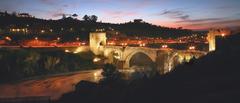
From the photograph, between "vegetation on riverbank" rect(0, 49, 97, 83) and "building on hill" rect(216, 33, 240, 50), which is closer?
"building on hill" rect(216, 33, 240, 50)

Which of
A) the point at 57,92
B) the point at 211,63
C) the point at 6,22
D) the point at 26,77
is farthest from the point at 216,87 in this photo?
the point at 6,22

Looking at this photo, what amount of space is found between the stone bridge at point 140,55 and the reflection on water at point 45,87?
44.1ft

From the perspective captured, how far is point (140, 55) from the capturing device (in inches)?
4338

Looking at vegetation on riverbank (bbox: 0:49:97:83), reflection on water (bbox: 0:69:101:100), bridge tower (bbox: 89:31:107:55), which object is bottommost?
reflection on water (bbox: 0:69:101:100)

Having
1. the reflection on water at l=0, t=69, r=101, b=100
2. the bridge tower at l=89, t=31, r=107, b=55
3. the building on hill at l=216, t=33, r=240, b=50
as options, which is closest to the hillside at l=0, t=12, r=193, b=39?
the bridge tower at l=89, t=31, r=107, b=55

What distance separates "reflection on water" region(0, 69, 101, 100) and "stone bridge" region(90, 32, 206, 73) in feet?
44.1

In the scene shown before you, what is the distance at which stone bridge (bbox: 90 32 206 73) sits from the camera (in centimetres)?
6670

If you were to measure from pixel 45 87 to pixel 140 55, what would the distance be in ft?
174

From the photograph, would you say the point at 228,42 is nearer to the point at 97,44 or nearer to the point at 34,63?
the point at 34,63

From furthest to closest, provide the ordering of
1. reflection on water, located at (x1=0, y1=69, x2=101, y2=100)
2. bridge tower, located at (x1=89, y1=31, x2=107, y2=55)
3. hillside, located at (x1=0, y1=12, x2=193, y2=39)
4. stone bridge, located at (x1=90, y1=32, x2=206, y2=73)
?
hillside, located at (x1=0, y1=12, x2=193, y2=39) → bridge tower, located at (x1=89, y1=31, x2=107, y2=55) → stone bridge, located at (x1=90, y1=32, x2=206, y2=73) → reflection on water, located at (x1=0, y1=69, x2=101, y2=100)

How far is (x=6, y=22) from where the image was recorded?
140500 mm

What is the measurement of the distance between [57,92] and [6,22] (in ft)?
306

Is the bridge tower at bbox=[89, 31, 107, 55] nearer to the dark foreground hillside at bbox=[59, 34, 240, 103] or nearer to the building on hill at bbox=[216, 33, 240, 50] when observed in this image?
the building on hill at bbox=[216, 33, 240, 50]

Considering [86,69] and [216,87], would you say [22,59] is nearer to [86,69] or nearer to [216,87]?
[86,69]
